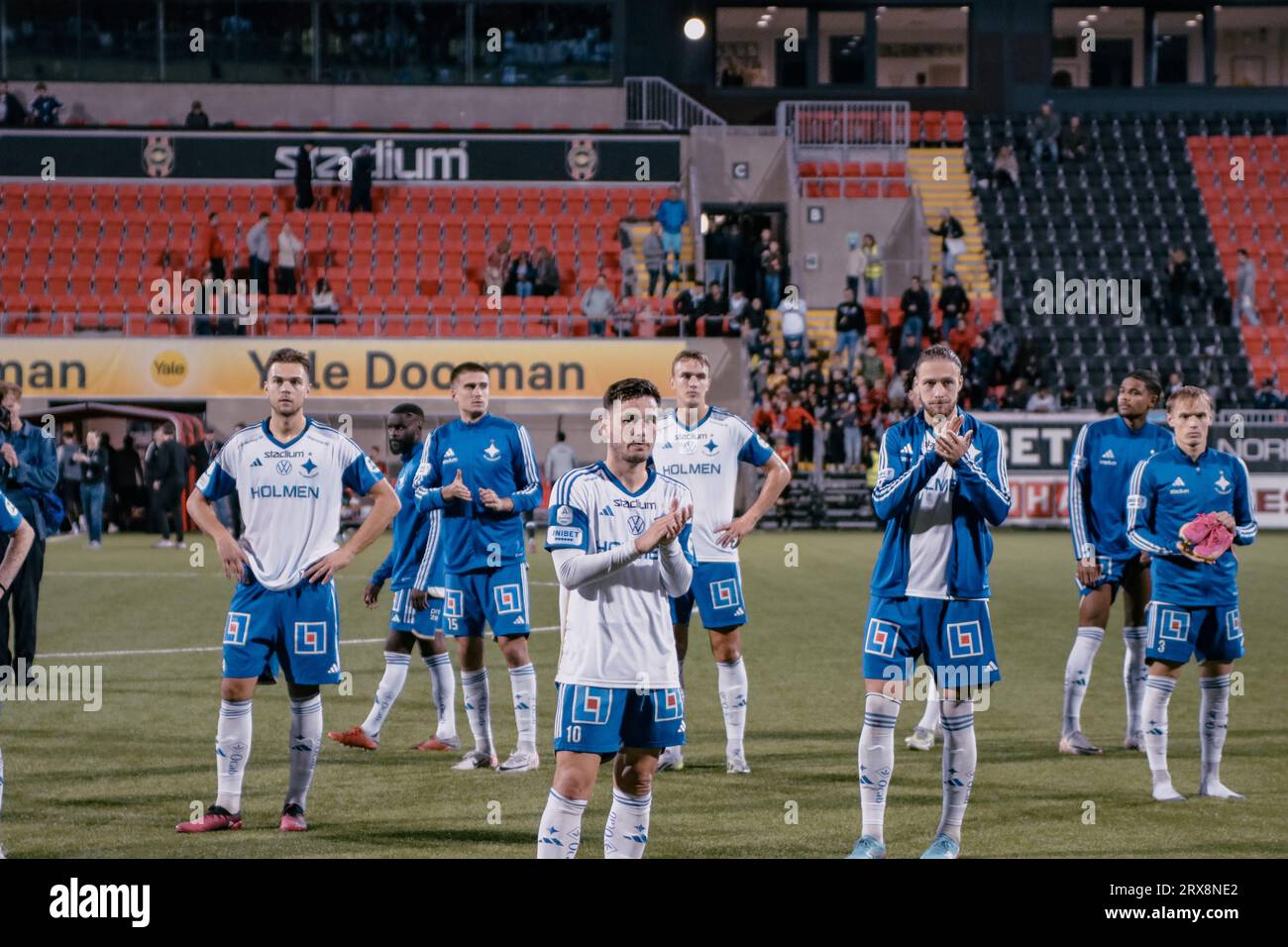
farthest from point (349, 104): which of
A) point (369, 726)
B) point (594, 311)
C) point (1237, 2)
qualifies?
point (369, 726)

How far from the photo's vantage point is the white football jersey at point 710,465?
995 cm

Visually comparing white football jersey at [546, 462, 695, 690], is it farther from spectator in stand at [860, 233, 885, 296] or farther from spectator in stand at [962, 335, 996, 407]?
spectator in stand at [860, 233, 885, 296]

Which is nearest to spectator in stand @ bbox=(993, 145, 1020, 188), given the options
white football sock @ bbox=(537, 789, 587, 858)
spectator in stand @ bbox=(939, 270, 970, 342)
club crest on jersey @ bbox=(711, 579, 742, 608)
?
spectator in stand @ bbox=(939, 270, 970, 342)

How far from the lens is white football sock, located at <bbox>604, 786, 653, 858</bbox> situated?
643cm

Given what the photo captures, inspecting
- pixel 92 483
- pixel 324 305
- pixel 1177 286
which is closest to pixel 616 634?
pixel 92 483

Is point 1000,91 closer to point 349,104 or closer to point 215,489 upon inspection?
point 349,104

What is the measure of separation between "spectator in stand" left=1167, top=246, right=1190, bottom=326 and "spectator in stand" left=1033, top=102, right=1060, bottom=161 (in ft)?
19.9

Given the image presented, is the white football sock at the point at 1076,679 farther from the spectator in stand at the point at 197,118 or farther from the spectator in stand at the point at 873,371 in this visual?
the spectator in stand at the point at 197,118

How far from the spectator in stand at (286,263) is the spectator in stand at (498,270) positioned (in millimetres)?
3988

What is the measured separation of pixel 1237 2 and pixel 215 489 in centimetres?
4531

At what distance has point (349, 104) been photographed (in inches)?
1722
